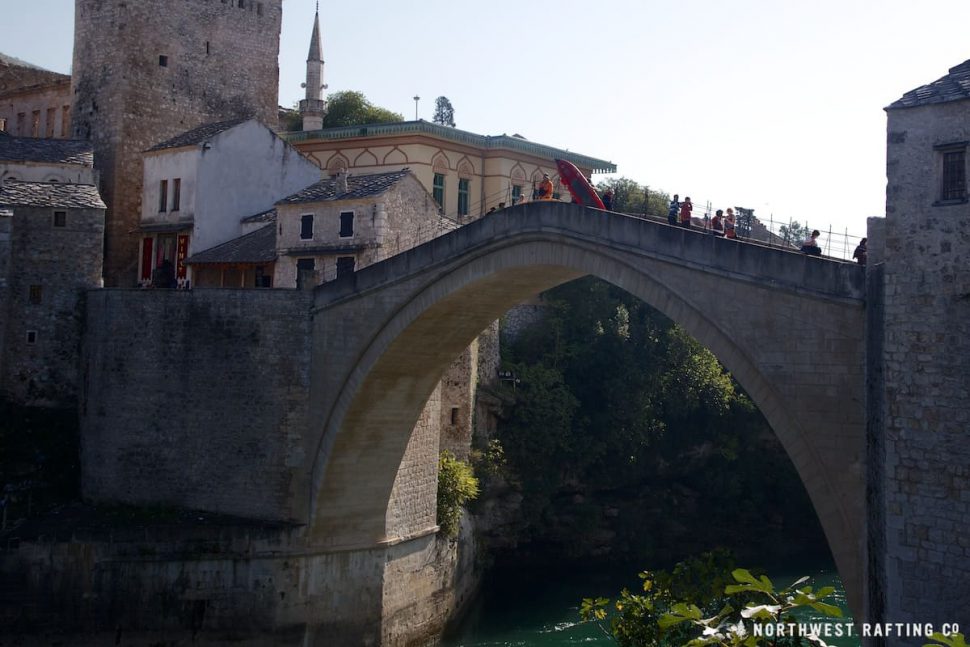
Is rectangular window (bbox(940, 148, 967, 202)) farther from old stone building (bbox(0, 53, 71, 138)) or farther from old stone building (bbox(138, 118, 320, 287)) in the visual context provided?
old stone building (bbox(0, 53, 71, 138))

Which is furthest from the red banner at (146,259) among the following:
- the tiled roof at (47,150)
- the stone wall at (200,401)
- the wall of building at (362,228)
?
the stone wall at (200,401)

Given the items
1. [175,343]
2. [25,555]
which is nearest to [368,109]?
[175,343]

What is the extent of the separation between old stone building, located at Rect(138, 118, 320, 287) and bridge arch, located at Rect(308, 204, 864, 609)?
298 inches

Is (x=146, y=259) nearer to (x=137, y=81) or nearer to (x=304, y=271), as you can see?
(x=137, y=81)

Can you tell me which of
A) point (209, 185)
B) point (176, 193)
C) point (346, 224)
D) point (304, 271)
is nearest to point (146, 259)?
point (176, 193)

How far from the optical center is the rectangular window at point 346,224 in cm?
2612

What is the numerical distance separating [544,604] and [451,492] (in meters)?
5.20

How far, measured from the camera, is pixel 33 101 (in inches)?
1574

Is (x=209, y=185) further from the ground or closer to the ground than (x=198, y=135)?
closer to the ground

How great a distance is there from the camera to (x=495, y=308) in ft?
76.9

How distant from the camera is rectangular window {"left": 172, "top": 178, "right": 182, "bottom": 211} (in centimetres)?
3192

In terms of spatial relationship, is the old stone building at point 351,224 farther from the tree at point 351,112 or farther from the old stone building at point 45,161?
the tree at point 351,112

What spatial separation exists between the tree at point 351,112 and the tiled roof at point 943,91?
109 feet

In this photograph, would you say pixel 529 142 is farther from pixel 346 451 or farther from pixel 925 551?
pixel 925 551
